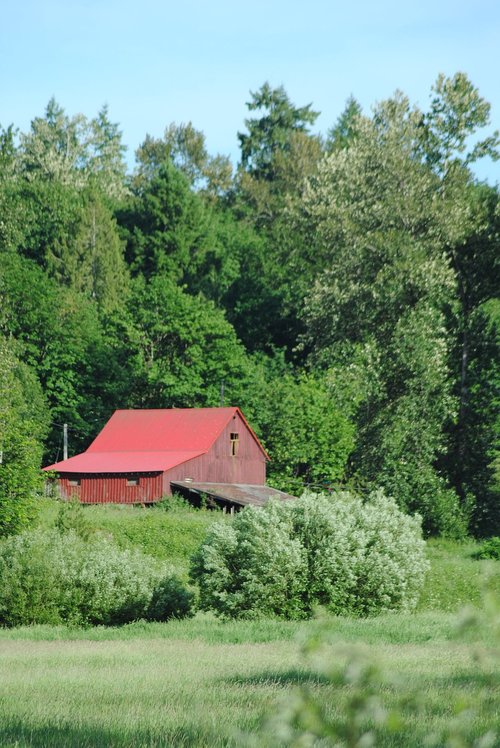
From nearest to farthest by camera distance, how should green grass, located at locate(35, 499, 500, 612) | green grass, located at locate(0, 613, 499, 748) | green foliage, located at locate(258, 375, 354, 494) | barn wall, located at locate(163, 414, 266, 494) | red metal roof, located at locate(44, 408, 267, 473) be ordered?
1. green grass, located at locate(0, 613, 499, 748)
2. green grass, located at locate(35, 499, 500, 612)
3. red metal roof, located at locate(44, 408, 267, 473)
4. barn wall, located at locate(163, 414, 266, 494)
5. green foliage, located at locate(258, 375, 354, 494)

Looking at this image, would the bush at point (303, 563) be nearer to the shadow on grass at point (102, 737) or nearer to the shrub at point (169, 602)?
the shrub at point (169, 602)

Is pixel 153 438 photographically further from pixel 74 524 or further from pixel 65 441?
pixel 74 524

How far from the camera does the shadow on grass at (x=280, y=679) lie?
11609 millimetres

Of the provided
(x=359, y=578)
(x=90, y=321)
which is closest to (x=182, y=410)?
(x=90, y=321)

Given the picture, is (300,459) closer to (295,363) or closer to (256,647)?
(295,363)

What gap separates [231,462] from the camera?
62.5 m

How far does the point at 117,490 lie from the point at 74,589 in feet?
111

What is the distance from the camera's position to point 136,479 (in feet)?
188

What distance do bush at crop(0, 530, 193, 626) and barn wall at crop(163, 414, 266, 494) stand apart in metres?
34.4

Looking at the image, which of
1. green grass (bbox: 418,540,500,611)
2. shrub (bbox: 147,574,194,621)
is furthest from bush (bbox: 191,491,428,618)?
green grass (bbox: 418,540,500,611)

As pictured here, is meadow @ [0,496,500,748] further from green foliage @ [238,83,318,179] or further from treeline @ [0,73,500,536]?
green foliage @ [238,83,318,179]

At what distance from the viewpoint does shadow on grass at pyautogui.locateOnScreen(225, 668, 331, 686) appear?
11.6 metres

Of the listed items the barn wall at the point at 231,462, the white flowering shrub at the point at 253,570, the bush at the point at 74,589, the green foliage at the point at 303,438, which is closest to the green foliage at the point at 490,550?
the green foliage at the point at 303,438

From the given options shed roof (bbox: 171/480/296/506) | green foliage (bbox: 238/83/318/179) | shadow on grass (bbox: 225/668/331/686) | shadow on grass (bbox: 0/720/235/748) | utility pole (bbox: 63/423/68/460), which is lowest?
shadow on grass (bbox: 225/668/331/686)
